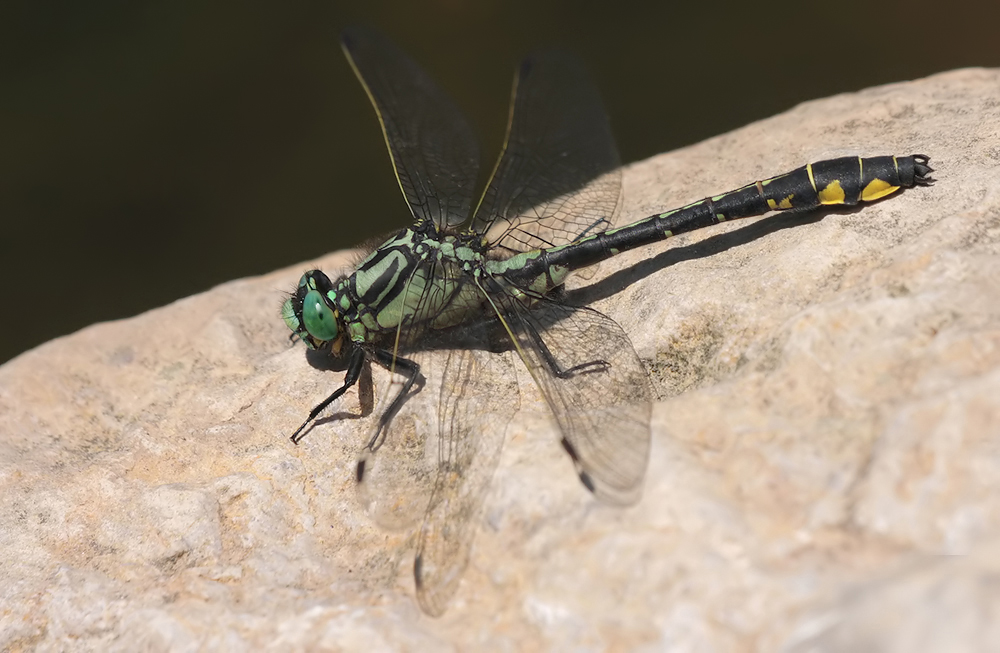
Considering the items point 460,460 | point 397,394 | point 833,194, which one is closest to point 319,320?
point 397,394

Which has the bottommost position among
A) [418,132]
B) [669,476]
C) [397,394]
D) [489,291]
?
[669,476]

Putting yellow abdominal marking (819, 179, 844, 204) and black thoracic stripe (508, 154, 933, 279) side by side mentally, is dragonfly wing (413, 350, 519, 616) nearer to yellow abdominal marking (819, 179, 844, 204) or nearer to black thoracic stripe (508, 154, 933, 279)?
black thoracic stripe (508, 154, 933, 279)

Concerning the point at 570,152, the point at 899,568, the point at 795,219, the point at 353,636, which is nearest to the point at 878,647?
the point at 899,568

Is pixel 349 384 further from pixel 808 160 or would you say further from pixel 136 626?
pixel 808 160

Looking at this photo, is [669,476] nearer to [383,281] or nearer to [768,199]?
[768,199]

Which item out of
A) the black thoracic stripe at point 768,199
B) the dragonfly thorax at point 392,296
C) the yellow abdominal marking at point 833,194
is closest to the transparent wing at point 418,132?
the dragonfly thorax at point 392,296

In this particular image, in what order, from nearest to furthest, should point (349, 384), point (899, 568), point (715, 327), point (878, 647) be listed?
point (878, 647) → point (899, 568) → point (715, 327) → point (349, 384)

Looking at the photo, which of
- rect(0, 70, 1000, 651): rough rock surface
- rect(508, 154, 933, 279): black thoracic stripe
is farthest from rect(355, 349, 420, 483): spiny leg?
rect(508, 154, 933, 279): black thoracic stripe
